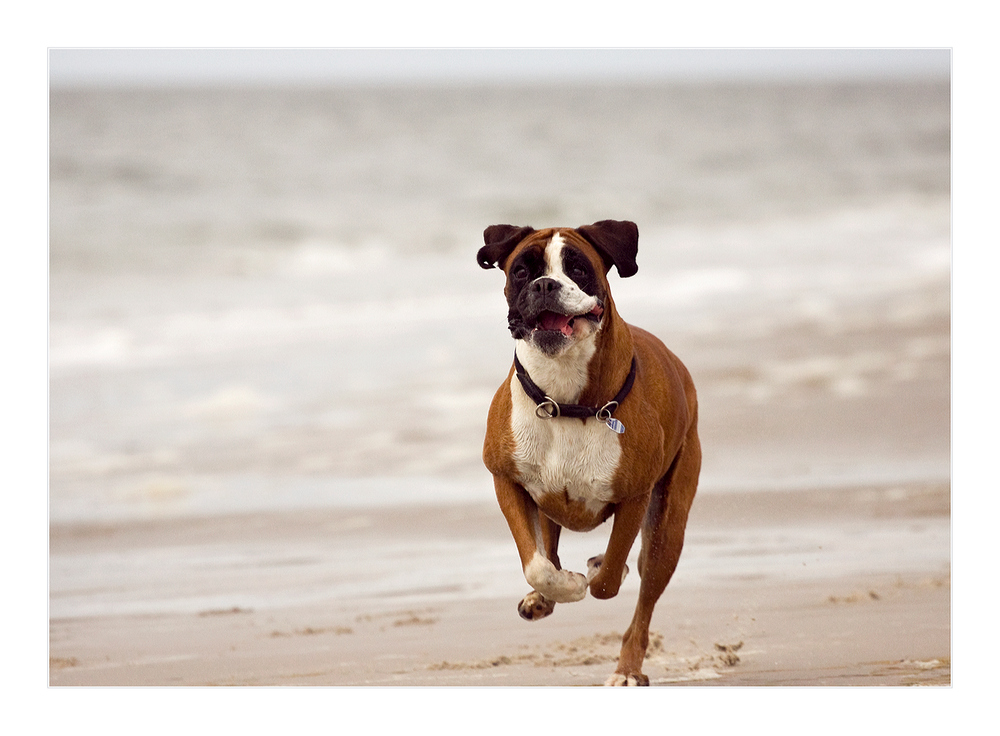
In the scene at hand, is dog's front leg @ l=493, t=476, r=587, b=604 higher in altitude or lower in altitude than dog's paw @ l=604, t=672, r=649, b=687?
higher

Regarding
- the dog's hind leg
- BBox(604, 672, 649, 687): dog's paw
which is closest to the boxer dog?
the dog's hind leg

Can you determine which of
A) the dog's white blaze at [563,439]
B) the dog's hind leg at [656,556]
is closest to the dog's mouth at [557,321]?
the dog's white blaze at [563,439]

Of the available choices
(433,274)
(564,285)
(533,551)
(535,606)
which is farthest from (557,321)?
(433,274)

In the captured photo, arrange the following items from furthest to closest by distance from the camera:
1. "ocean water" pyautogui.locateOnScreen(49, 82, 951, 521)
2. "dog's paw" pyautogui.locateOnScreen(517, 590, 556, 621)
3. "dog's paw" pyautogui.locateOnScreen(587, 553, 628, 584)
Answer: "ocean water" pyautogui.locateOnScreen(49, 82, 951, 521), "dog's paw" pyautogui.locateOnScreen(587, 553, 628, 584), "dog's paw" pyautogui.locateOnScreen(517, 590, 556, 621)

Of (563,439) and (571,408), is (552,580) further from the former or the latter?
(571,408)

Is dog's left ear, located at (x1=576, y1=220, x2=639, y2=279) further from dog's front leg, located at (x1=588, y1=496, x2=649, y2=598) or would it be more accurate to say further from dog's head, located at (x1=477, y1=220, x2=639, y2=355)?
dog's front leg, located at (x1=588, y1=496, x2=649, y2=598)

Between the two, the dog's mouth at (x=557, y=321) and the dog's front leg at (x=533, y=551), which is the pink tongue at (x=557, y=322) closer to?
the dog's mouth at (x=557, y=321)

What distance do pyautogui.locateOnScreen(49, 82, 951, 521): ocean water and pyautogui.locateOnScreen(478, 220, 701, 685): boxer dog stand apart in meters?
3.89

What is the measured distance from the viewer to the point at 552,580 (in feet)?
14.9

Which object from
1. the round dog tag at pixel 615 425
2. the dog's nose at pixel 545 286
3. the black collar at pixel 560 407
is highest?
the dog's nose at pixel 545 286

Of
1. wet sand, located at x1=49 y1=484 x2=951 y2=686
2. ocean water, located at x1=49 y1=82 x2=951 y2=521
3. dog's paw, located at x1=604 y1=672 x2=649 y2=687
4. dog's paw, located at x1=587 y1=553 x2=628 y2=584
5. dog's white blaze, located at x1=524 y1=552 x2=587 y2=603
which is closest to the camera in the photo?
dog's white blaze, located at x1=524 y1=552 x2=587 y2=603

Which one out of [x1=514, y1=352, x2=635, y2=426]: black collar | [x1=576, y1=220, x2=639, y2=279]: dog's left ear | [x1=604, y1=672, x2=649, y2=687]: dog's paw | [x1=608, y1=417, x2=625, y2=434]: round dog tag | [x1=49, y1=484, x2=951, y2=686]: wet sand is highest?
[x1=576, y1=220, x2=639, y2=279]: dog's left ear

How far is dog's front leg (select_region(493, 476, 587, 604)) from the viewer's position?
4.55 m

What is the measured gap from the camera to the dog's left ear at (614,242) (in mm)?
4598
